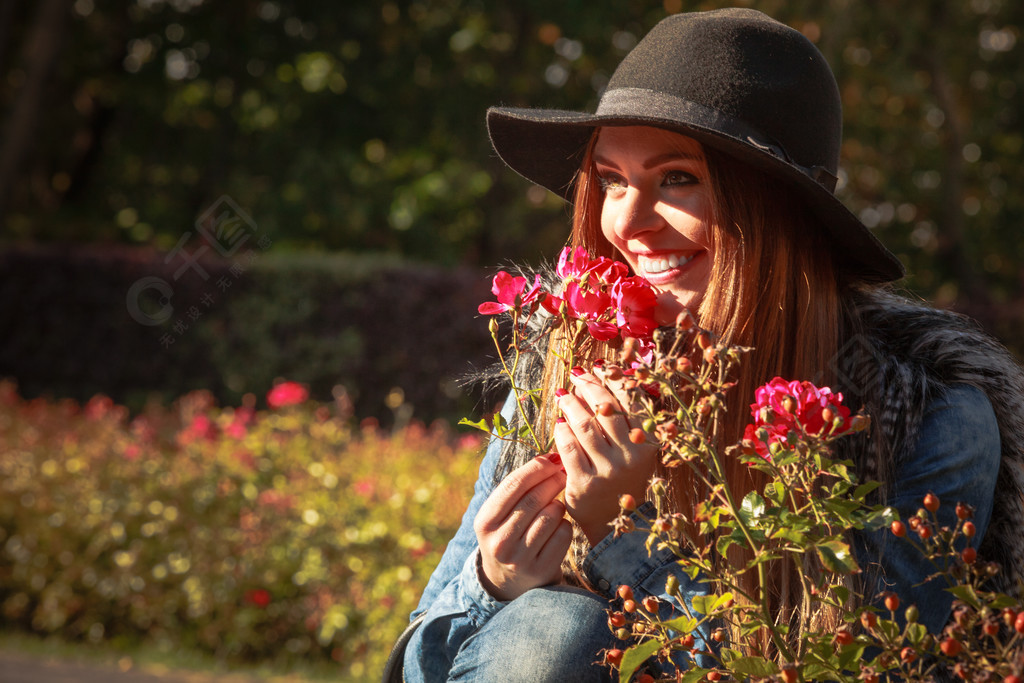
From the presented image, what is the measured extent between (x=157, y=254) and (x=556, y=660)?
8651 mm

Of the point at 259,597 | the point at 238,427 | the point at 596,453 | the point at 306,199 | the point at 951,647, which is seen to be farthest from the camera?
the point at 306,199

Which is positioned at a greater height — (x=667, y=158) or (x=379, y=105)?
(x=667, y=158)

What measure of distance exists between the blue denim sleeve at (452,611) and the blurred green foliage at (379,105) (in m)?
8.79

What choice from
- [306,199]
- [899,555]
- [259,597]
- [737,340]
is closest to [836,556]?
[899,555]

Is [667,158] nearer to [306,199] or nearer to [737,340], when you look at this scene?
[737,340]

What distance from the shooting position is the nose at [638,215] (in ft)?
5.55

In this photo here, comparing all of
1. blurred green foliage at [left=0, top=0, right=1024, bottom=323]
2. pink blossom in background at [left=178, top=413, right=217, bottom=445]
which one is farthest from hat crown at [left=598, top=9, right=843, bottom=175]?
blurred green foliage at [left=0, top=0, right=1024, bottom=323]

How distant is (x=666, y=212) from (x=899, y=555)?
2.32ft

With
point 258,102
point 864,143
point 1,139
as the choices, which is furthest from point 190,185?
point 864,143

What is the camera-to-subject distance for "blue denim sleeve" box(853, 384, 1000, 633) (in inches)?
57.8

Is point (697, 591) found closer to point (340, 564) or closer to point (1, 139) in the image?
point (340, 564)

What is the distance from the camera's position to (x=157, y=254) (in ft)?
30.2

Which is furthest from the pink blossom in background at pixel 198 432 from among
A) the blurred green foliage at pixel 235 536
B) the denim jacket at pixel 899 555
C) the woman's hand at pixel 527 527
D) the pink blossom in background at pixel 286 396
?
the woman's hand at pixel 527 527

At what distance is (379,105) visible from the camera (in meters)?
10.8
